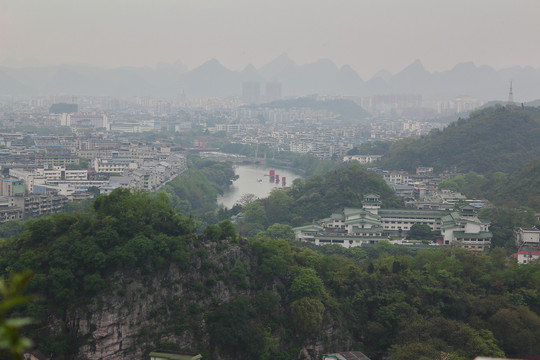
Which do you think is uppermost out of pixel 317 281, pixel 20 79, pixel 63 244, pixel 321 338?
pixel 20 79

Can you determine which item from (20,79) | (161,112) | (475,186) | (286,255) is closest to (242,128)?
(161,112)

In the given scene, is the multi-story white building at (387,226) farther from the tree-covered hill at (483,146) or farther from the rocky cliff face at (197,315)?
the tree-covered hill at (483,146)

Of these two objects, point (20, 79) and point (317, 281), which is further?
point (20, 79)

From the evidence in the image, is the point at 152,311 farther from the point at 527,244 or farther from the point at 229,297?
the point at 527,244

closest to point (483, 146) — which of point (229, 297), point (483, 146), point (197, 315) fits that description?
point (483, 146)

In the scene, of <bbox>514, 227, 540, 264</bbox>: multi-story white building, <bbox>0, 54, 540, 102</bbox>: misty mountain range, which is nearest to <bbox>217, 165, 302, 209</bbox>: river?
<bbox>514, 227, 540, 264</bbox>: multi-story white building

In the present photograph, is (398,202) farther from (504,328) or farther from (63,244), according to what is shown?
(63,244)

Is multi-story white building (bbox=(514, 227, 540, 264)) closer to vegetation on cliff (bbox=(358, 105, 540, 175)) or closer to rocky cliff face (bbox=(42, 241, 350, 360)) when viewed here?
rocky cliff face (bbox=(42, 241, 350, 360))
